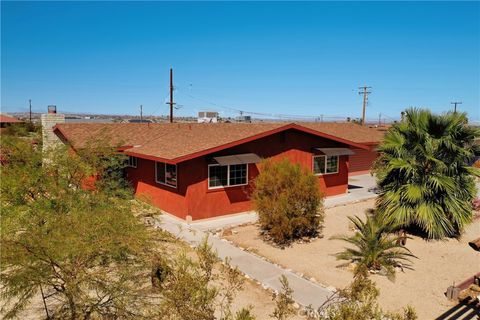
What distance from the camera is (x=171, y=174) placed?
13.1 metres

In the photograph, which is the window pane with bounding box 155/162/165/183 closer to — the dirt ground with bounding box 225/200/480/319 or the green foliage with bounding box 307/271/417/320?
the dirt ground with bounding box 225/200/480/319

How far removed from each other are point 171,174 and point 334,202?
751 cm

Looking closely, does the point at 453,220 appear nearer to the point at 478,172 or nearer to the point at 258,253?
the point at 478,172

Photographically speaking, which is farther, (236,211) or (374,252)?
(236,211)

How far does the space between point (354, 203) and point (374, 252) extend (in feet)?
24.4

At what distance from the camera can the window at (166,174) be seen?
12966mm

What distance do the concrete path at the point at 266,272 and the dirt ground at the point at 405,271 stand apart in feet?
1.27

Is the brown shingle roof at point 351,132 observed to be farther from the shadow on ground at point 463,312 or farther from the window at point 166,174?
the shadow on ground at point 463,312

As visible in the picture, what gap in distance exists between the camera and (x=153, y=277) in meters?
6.45

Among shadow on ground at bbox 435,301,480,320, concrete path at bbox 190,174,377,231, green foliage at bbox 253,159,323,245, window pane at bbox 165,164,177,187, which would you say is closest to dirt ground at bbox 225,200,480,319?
shadow on ground at bbox 435,301,480,320

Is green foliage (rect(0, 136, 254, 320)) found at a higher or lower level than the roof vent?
lower

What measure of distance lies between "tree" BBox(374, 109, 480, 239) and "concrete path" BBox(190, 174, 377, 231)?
4.47 m

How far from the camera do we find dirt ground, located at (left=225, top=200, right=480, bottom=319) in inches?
288

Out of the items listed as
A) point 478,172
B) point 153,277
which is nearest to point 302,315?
point 153,277
